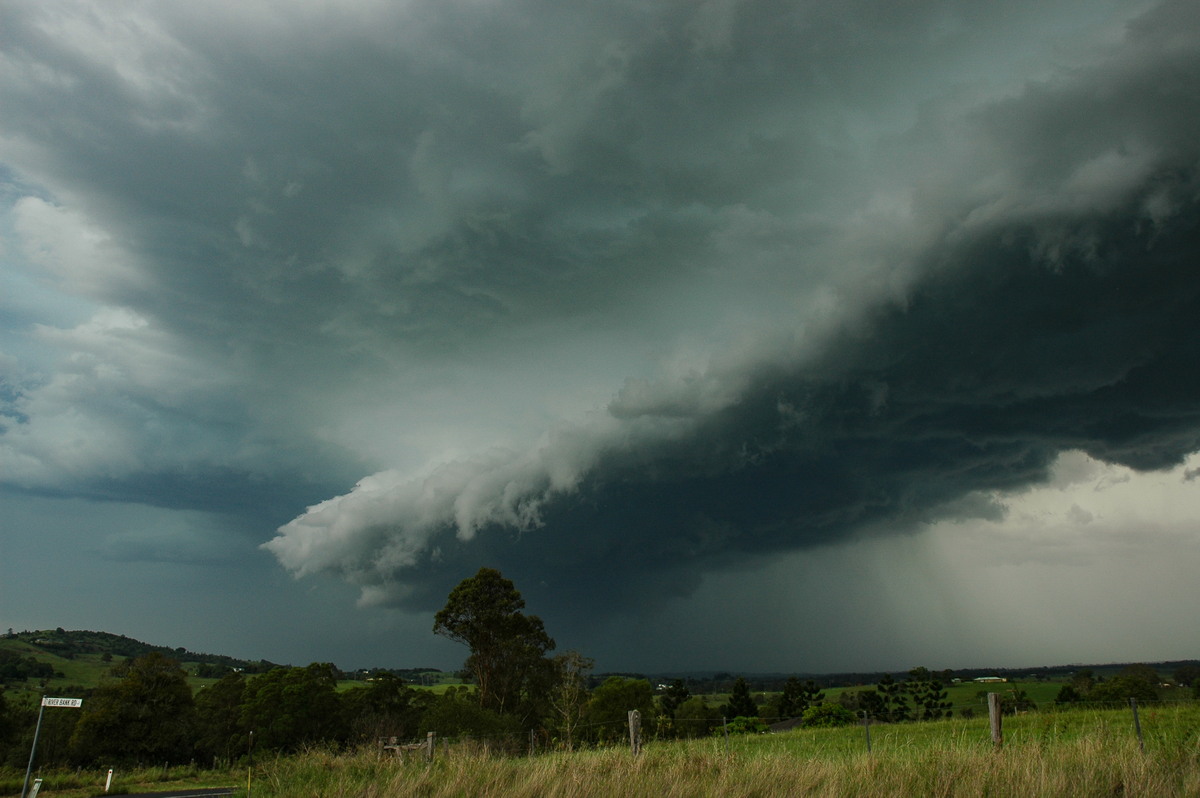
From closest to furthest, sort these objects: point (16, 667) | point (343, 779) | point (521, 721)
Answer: point (343, 779)
point (521, 721)
point (16, 667)

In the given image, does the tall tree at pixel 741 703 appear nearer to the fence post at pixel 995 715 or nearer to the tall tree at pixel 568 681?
the tall tree at pixel 568 681

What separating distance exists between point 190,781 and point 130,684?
22.9m

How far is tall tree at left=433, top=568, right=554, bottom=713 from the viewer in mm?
50875

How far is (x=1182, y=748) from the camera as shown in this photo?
9.67m

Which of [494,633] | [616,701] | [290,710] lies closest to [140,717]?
[290,710]

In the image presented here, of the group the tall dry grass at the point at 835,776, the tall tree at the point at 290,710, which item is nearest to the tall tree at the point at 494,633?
the tall tree at the point at 290,710

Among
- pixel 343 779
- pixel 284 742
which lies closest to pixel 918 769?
pixel 343 779

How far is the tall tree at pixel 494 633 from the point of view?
5088 cm

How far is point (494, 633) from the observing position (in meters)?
51.6

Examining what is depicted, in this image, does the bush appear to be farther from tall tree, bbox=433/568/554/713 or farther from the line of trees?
tall tree, bbox=433/568/554/713

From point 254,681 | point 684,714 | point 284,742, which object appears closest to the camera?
point 284,742

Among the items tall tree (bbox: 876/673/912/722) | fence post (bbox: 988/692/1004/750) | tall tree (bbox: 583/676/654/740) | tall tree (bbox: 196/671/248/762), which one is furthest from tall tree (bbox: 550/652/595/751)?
tall tree (bbox: 876/673/912/722)

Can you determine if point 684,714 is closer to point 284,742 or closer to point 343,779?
point 284,742

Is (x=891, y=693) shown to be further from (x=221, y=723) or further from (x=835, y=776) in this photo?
(x=835, y=776)
